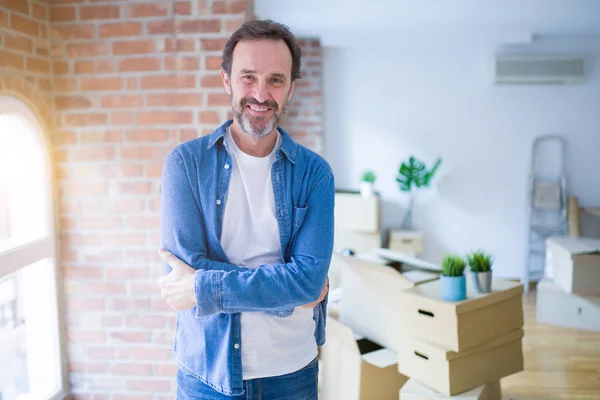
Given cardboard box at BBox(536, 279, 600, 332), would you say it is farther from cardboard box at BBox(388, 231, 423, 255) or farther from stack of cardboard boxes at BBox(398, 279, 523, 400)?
stack of cardboard boxes at BBox(398, 279, 523, 400)

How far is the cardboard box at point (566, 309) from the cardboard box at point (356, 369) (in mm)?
2319

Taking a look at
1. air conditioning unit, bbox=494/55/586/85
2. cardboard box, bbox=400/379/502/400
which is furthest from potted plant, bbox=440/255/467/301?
air conditioning unit, bbox=494/55/586/85

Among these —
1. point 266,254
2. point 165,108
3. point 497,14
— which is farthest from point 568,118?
point 266,254

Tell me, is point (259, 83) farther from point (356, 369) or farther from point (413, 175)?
point (413, 175)

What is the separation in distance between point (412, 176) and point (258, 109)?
4.42 meters

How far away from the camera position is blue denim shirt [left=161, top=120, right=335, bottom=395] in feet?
4.25

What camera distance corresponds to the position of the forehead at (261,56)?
1.37 meters

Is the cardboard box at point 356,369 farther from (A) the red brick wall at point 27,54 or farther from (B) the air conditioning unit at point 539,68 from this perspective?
(B) the air conditioning unit at point 539,68

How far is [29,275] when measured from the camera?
7.89ft

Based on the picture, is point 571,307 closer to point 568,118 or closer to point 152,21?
point 568,118

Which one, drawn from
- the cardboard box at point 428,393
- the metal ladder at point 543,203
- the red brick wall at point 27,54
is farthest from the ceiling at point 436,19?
the cardboard box at point 428,393

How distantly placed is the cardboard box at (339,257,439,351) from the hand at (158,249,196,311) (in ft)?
4.85

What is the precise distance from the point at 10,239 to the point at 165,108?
0.90 metres

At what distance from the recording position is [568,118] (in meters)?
5.73
